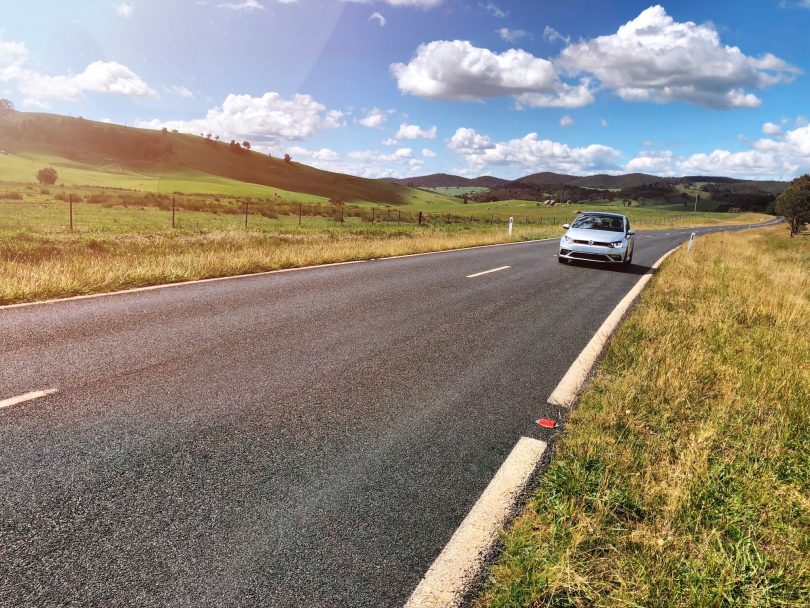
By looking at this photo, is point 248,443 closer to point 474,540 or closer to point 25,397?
point 474,540

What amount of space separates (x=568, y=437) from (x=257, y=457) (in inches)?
85.1

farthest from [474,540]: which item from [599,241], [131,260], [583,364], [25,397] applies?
[599,241]

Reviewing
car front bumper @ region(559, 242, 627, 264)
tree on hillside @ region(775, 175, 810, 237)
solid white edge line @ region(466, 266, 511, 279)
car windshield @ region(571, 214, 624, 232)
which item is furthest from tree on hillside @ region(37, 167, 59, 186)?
tree on hillside @ region(775, 175, 810, 237)

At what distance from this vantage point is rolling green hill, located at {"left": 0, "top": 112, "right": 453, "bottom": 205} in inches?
5394

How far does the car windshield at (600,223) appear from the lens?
1416 cm

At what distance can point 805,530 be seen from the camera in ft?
8.30

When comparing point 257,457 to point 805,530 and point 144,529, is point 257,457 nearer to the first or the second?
point 144,529

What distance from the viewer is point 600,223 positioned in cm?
1448

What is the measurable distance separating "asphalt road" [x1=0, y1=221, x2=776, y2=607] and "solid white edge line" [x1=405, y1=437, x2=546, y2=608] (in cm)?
7

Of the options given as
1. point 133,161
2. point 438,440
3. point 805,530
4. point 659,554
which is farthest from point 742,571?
point 133,161

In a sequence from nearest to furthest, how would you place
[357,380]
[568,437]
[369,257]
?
[568,437] → [357,380] → [369,257]

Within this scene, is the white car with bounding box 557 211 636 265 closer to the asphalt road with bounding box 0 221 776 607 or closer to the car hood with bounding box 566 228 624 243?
the car hood with bounding box 566 228 624 243

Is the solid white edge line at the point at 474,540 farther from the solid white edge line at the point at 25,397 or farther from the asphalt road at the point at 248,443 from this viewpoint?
the solid white edge line at the point at 25,397

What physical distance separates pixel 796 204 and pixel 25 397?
78.8m
